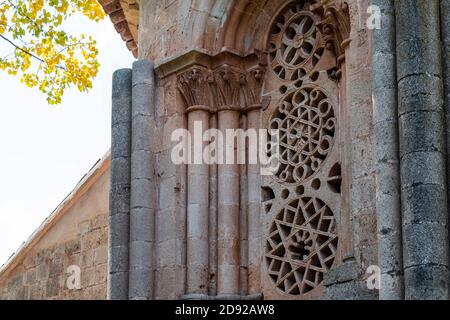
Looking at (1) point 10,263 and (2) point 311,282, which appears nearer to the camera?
(2) point 311,282

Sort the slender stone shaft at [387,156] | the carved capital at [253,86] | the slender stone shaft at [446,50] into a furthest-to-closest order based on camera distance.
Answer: the carved capital at [253,86]
the slender stone shaft at [446,50]
the slender stone shaft at [387,156]

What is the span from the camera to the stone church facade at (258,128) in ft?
32.0

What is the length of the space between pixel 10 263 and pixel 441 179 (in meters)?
10.1

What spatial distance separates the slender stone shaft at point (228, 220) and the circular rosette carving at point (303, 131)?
1.49 feet

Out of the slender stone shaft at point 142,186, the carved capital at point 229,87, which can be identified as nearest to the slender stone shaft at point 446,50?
the carved capital at point 229,87

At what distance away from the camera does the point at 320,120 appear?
11.3 m

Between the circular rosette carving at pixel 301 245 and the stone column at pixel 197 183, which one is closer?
the circular rosette carving at pixel 301 245

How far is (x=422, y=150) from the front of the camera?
9.20m

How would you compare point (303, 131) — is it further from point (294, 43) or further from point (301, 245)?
point (301, 245)

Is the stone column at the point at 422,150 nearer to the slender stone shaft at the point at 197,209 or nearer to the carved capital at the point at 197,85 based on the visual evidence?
the carved capital at the point at 197,85

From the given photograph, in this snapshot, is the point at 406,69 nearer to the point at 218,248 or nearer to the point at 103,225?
the point at 218,248

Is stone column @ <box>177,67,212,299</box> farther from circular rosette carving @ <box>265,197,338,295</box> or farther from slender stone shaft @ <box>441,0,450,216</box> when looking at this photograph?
slender stone shaft @ <box>441,0,450,216</box>

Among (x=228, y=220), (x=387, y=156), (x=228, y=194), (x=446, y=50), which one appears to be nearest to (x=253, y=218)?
(x=228, y=220)
